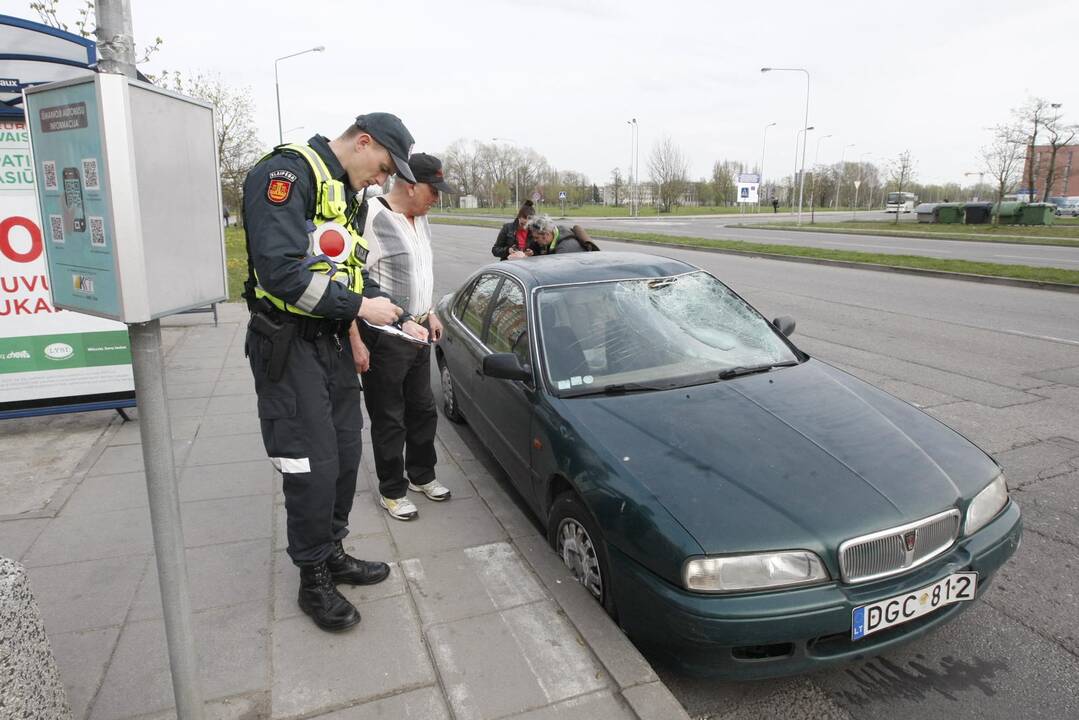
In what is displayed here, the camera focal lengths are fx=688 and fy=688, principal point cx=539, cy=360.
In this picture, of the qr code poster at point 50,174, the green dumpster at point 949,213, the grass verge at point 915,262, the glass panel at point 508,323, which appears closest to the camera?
the qr code poster at point 50,174

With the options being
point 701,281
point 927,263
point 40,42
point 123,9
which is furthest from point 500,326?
point 927,263

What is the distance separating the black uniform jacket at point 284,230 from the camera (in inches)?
93.7

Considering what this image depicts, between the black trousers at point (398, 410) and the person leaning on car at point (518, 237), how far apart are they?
357 centimetres

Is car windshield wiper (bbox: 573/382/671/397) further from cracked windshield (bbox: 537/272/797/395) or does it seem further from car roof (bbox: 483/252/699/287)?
car roof (bbox: 483/252/699/287)

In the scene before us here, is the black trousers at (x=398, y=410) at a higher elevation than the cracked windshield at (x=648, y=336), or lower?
lower

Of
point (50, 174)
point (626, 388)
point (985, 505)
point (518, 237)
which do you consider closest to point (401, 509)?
point (626, 388)

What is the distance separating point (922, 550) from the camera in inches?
97.5

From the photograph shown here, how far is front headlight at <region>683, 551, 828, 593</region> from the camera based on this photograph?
230 centimetres

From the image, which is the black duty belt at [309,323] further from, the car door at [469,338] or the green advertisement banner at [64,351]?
the green advertisement banner at [64,351]

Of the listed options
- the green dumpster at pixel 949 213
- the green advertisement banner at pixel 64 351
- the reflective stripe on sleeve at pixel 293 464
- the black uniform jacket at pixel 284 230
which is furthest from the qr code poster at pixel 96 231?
the green dumpster at pixel 949 213

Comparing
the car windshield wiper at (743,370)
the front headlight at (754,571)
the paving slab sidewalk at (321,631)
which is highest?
the car windshield wiper at (743,370)

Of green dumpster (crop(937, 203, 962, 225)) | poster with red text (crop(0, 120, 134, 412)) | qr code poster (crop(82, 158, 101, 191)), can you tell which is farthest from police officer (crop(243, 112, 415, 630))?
green dumpster (crop(937, 203, 962, 225))

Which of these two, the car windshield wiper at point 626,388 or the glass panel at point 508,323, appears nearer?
the car windshield wiper at point 626,388

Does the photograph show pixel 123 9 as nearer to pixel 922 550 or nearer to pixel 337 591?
pixel 337 591
